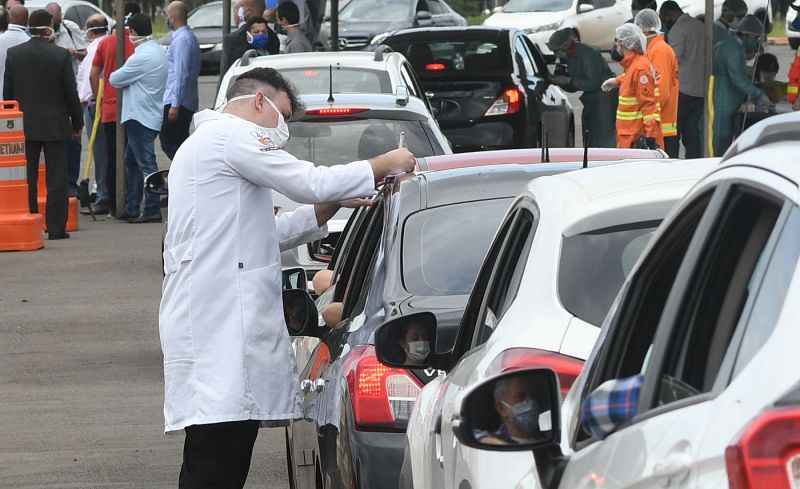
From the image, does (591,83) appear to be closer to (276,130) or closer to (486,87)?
(486,87)

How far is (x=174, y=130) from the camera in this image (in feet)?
59.6

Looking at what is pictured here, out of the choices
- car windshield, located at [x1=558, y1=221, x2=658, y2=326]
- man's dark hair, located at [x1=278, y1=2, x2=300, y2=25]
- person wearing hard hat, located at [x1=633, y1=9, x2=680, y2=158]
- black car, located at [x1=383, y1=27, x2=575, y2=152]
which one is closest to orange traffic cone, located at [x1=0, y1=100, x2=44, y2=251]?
man's dark hair, located at [x1=278, y1=2, x2=300, y2=25]

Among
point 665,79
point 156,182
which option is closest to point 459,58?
point 665,79

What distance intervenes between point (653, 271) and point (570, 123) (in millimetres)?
17735

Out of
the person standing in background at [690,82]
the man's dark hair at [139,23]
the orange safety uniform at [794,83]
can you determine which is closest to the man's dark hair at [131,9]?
the man's dark hair at [139,23]

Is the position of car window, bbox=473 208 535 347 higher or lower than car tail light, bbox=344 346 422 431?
higher

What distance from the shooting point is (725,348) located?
2277mm

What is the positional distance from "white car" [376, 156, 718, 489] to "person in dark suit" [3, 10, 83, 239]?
12.3 metres

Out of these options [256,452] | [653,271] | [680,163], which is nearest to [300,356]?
[256,452]

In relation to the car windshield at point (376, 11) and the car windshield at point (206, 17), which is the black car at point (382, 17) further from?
the car windshield at point (206, 17)

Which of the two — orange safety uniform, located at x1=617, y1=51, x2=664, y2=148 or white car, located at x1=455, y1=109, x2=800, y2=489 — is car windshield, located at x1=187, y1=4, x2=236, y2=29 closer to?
orange safety uniform, located at x1=617, y1=51, x2=664, y2=148

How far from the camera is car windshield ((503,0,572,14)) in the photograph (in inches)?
1439

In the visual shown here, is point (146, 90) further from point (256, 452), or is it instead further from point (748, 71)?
point (256, 452)

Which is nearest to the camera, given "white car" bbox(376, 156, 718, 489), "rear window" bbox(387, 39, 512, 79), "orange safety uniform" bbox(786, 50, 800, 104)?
"white car" bbox(376, 156, 718, 489)
